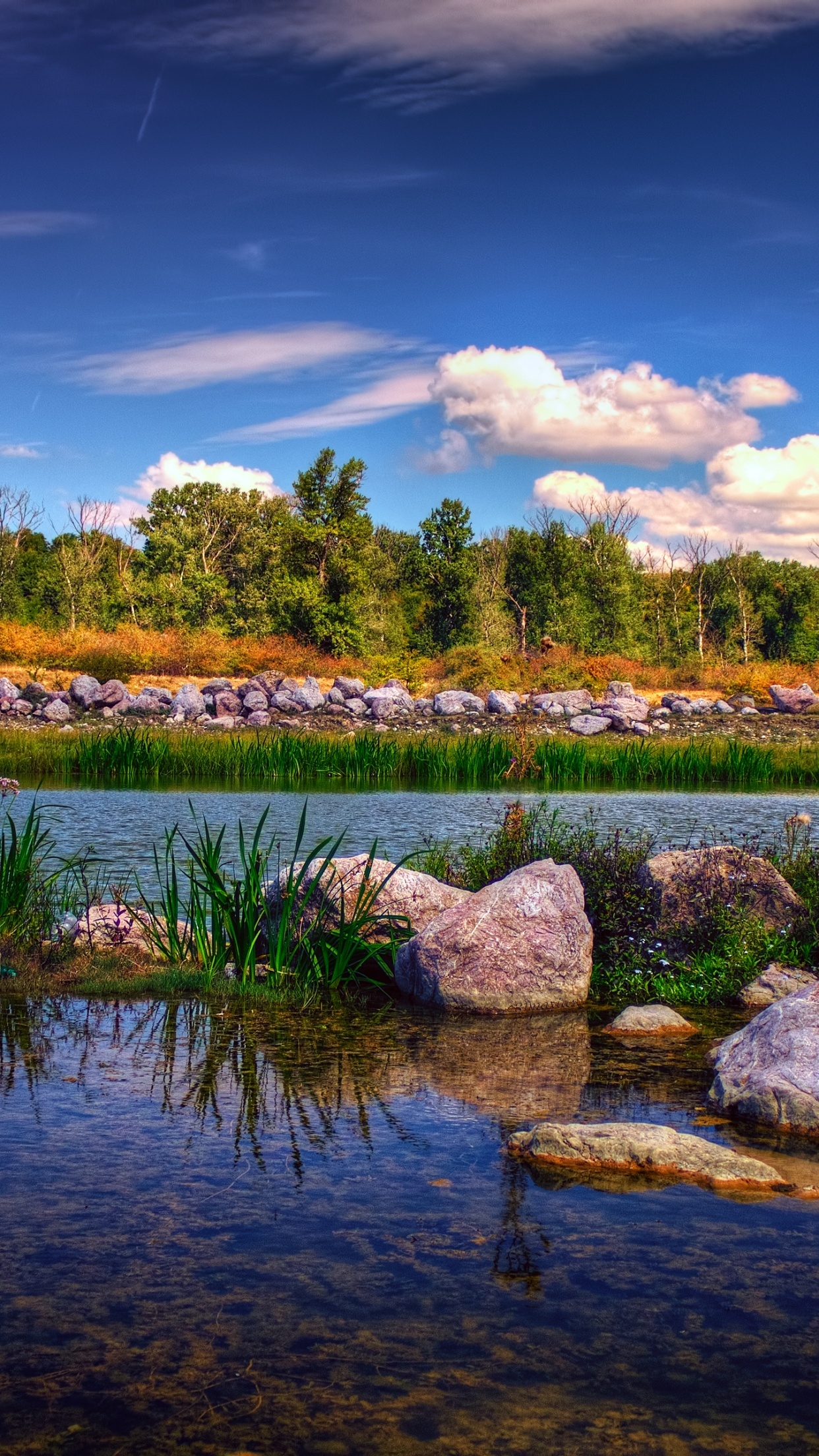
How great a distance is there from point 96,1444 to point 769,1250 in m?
2.19

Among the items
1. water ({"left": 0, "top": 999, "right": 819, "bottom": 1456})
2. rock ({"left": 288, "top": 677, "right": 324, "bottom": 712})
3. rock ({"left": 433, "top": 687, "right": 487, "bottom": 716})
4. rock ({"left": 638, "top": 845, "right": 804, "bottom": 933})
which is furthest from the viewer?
rock ({"left": 288, "top": 677, "right": 324, "bottom": 712})

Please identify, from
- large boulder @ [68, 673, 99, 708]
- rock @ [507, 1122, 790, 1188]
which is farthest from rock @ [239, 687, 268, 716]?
rock @ [507, 1122, 790, 1188]

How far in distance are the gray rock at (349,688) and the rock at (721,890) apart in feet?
121

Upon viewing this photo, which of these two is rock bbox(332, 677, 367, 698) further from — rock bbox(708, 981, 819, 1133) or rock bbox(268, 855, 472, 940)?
rock bbox(708, 981, 819, 1133)

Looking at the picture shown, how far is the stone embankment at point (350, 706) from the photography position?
3978 cm

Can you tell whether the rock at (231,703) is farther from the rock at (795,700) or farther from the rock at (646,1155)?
the rock at (646,1155)

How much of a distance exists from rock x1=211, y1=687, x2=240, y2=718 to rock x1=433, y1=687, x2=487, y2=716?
252 inches

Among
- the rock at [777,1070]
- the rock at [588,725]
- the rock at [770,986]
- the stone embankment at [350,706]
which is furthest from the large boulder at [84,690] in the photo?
the rock at [777,1070]

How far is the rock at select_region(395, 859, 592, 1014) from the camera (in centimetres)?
711

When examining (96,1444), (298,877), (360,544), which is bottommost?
(96,1444)

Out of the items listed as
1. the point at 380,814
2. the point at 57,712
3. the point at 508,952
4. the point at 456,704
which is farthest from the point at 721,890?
the point at 456,704

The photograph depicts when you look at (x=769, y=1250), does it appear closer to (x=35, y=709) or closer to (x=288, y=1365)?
(x=288, y=1365)

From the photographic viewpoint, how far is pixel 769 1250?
12.5 feet

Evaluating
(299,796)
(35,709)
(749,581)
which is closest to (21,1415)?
(299,796)
